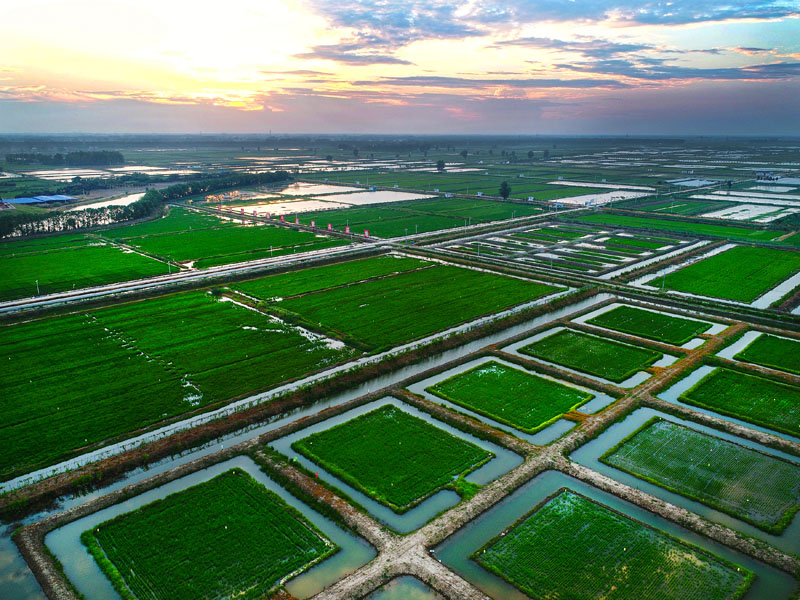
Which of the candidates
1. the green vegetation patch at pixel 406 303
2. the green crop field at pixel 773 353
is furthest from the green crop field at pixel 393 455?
the green crop field at pixel 773 353

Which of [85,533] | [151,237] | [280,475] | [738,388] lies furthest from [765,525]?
[151,237]

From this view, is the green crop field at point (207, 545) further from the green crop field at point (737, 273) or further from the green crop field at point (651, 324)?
the green crop field at point (737, 273)

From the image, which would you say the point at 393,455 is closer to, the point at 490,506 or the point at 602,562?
the point at 490,506

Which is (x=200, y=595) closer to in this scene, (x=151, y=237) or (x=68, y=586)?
(x=68, y=586)

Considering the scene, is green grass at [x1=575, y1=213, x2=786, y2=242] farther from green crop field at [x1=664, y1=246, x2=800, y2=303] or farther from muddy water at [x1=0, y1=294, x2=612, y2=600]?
muddy water at [x1=0, y1=294, x2=612, y2=600]

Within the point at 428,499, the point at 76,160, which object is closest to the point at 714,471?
the point at 428,499

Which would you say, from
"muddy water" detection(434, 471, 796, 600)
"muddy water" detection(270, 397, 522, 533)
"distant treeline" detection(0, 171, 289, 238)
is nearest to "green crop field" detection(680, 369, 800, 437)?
"muddy water" detection(434, 471, 796, 600)
